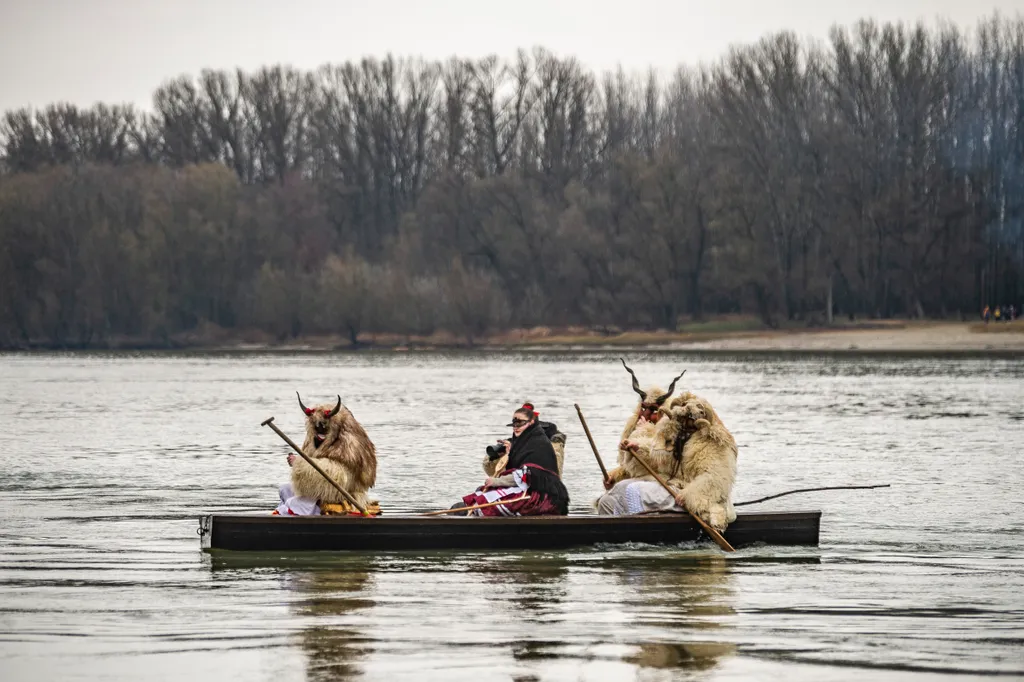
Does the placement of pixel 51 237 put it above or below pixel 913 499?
above

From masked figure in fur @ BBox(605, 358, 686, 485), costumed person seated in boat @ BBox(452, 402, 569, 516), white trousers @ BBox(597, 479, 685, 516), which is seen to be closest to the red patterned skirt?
costumed person seated in boat @ BBox(452, 402, 569, 516)

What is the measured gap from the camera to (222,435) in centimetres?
3166

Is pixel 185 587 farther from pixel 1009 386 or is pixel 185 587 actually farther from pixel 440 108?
pixel 440 108

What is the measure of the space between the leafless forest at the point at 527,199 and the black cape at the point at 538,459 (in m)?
57.1

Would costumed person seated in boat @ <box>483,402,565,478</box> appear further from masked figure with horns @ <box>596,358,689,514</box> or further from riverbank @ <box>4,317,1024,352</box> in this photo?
riverbank @ <box>4,317,1024,352</box>

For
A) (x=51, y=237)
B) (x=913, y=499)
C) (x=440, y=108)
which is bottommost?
(x=913, y=499)

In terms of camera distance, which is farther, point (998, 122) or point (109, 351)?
point (109, 351)

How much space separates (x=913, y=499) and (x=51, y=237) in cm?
6783

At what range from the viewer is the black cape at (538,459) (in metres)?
14.4

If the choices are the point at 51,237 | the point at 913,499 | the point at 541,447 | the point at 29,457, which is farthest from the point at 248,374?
the point at 541,447

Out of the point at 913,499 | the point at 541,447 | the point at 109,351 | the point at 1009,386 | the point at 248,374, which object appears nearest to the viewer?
the point at 541,447

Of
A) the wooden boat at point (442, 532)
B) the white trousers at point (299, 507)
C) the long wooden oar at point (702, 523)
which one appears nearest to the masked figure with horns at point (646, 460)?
the long wooden oar at point (702, 523)

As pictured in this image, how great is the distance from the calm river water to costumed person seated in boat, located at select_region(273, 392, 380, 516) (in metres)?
0.51

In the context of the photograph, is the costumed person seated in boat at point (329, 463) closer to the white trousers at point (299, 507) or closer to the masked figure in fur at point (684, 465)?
the white trousers at point (299, 507)
